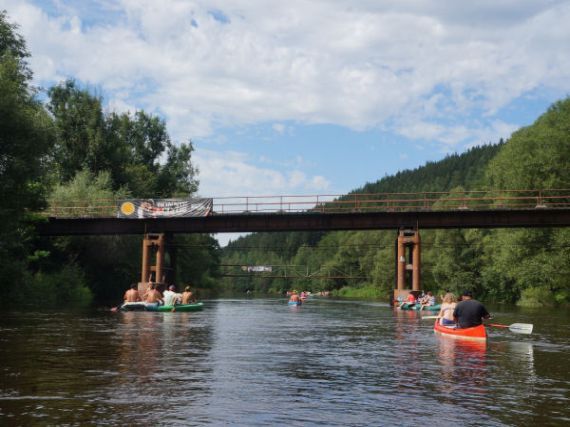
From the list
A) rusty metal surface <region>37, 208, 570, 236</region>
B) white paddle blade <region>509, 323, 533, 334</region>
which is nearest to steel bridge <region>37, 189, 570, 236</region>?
rusty metal surface <region>37, 208, 570, 236</region>

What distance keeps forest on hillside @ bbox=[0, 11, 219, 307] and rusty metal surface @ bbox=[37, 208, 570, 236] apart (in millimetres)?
3835

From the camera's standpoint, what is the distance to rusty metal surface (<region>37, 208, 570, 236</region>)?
50.2 meters

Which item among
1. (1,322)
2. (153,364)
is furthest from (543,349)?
(1,322)

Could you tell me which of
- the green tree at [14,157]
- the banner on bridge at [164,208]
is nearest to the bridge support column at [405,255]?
the banner on bridge at [164,208]

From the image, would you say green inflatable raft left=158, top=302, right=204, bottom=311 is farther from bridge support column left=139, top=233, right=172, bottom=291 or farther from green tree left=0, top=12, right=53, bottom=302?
bridge support column left=139, top=233, right=172, bottom=291

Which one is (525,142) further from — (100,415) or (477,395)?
(100,415)

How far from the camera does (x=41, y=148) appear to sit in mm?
37406

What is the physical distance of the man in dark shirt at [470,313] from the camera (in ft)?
70.9

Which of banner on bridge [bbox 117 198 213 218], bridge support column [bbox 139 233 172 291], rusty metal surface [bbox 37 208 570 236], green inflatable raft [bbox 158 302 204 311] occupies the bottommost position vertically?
green inflatable raft [bbox 158 302 204 311]

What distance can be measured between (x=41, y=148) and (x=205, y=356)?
956 inches

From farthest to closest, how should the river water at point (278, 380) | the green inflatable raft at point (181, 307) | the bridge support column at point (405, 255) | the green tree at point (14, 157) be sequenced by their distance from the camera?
the bridge support column at point (405, 255) → the green inflatable raft at point (181, 307) → the green tree at point (14, 157) → the river water at point (278, 380)

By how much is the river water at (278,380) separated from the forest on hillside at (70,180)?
15.5m

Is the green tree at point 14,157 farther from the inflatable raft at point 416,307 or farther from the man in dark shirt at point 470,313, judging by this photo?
the inflatable raft at point 416,307

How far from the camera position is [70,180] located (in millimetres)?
73375
